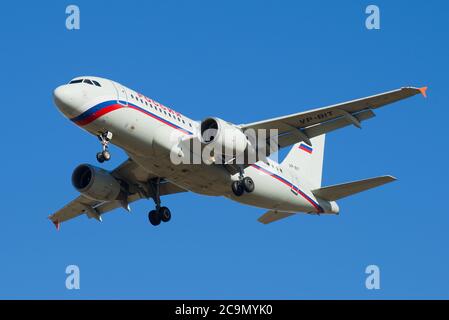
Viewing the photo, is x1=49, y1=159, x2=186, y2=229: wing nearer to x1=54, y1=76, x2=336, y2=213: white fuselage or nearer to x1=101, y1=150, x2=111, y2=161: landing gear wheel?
x1=54, y1=76, x2=336, y2=213: white fuselage

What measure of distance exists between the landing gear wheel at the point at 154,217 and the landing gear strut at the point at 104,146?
7.02m

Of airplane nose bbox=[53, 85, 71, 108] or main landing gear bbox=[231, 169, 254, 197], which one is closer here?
airplane nose bbox=[53, 85, 71, 108]

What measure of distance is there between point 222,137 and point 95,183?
7.47 meters

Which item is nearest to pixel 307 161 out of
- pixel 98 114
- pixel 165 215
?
pixel 165 215

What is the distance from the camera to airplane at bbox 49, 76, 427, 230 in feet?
125

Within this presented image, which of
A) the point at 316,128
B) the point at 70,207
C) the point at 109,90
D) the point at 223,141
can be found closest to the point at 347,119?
the point at 316,128

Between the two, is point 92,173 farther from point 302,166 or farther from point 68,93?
point 302,166

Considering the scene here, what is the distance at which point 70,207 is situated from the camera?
48.2 m

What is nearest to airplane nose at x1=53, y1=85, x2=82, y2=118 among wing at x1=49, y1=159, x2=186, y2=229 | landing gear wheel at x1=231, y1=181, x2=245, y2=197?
wing at x1=49, y1=159, x2=186, y2=229

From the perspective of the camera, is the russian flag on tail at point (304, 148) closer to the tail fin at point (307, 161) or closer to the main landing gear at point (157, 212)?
the tail fin at point (307, 161)

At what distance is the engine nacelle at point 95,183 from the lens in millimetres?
43281

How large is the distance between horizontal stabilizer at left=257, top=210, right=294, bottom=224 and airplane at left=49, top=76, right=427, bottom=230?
0.05 meters

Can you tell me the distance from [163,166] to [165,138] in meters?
1.57
